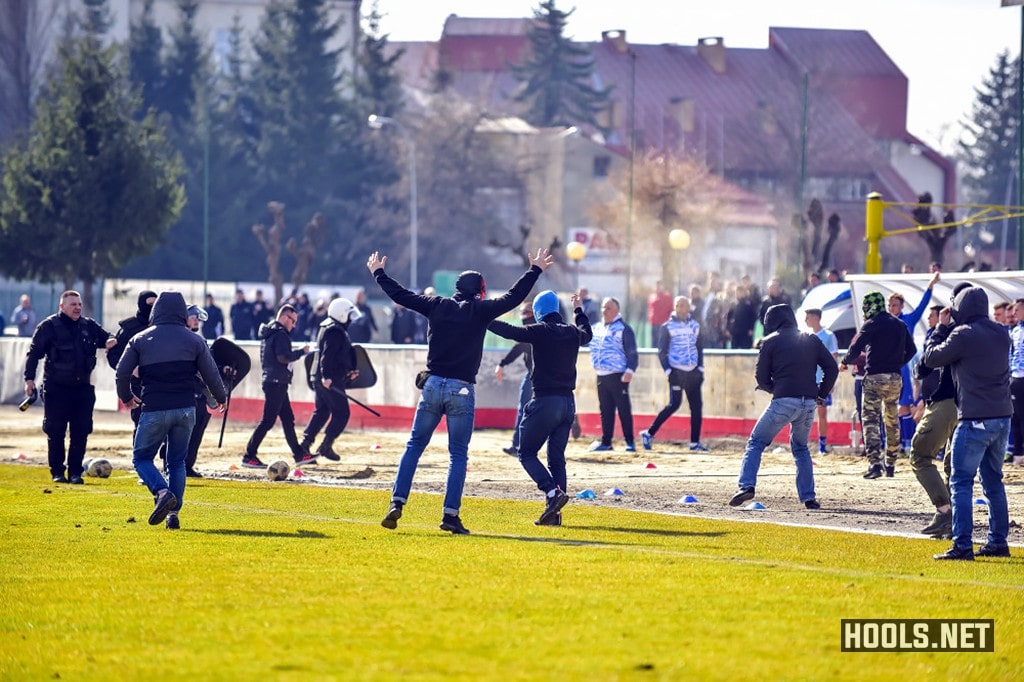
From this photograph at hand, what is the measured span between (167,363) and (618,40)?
8267cm

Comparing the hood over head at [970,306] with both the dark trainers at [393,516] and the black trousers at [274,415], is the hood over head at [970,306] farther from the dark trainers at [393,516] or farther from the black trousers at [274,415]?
the black trousers at [274,415]

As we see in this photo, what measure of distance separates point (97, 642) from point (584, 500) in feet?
27.5

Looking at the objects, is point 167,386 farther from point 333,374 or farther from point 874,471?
point 874,471

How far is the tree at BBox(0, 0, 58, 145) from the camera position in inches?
2948

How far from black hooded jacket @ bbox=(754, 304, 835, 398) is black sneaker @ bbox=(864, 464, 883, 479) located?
3.33 m

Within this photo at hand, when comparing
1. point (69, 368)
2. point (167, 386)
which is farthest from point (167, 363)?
point (69, 368)

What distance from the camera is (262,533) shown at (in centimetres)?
1325

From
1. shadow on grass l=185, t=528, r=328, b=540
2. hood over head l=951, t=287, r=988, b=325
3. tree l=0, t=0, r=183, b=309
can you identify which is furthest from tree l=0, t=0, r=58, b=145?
hood over head l=951, t=287, r=988, b=325

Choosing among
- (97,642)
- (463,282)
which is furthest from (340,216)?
(97,642)

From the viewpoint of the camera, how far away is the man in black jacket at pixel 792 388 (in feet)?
51.9

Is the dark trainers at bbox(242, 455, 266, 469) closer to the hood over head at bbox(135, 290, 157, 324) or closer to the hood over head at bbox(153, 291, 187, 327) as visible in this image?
the hood over head at bbox(135, 290, 157, 324)

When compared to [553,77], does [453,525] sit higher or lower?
lower

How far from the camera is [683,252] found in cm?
7544

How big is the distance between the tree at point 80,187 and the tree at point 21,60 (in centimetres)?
2501
